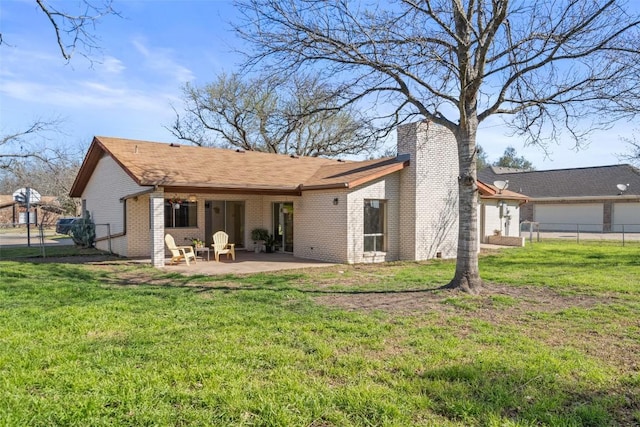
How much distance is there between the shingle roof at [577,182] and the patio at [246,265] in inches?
1189

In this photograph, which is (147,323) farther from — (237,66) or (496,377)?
(237,66)

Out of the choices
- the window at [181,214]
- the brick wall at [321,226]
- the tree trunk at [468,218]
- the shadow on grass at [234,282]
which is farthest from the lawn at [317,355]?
the window at [181,214]

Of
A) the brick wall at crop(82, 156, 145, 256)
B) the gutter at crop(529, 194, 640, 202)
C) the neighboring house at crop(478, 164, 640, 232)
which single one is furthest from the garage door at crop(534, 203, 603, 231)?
the brick wall at crop(82, 156, 145, 256)

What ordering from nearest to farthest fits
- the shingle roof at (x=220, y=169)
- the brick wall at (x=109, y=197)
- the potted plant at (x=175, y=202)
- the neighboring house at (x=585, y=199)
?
the shingle roof at (x=220, y=169) → the brick wall at (x=109, y=197) → the potted plant at (x=175, y=202) → the neighboring house at (x=585, y=199)

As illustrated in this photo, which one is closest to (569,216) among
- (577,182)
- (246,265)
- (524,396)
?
(577,182)

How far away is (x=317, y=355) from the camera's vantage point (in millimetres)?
4871

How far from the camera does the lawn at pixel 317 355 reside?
3551mm

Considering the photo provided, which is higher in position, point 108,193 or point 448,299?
point 108,193

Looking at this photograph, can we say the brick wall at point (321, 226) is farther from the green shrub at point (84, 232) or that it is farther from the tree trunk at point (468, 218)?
the green shrub at point (84, 232)

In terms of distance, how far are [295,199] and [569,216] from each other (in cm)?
3050

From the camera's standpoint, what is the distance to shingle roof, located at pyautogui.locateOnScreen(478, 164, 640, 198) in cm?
3444

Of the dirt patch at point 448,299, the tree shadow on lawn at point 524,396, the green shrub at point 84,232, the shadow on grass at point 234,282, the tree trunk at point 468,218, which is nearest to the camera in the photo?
the tree shadow on lawn at point 524,396

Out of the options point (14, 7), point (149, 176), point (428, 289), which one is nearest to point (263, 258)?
point (149, 176)

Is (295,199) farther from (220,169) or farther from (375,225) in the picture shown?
(375,225)
